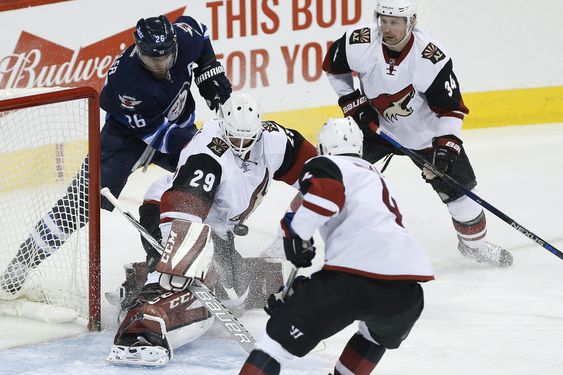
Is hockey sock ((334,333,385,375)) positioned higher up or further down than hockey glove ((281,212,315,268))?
further down

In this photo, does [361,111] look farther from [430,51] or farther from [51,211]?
[51,211]

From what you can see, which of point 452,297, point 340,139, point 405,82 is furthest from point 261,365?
point 405,82

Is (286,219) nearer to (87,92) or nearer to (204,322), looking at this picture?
(204,322)

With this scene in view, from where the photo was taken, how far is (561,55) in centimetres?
638

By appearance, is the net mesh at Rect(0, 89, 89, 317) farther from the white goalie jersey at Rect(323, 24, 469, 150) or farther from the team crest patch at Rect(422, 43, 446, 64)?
the team crest patch at Rect(422, 43, 446, 64)

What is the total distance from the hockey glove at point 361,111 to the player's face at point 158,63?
0.77 meters

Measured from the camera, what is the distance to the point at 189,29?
456 centimetres

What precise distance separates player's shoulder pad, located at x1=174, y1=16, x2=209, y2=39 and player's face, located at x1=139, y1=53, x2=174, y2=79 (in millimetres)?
202

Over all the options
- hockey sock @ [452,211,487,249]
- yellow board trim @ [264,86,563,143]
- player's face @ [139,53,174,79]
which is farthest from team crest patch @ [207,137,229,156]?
yellow board trim @ [264,86,563,143]

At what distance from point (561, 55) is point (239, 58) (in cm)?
175

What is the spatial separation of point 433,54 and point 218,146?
41.5 inches

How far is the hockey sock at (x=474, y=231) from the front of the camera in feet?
15.6

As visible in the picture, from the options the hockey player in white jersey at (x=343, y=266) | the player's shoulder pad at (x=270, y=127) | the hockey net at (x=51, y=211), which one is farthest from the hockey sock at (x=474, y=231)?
→ the hockey player in white jersey at (x=343, y=266)

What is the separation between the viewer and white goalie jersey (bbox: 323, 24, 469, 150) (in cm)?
452
